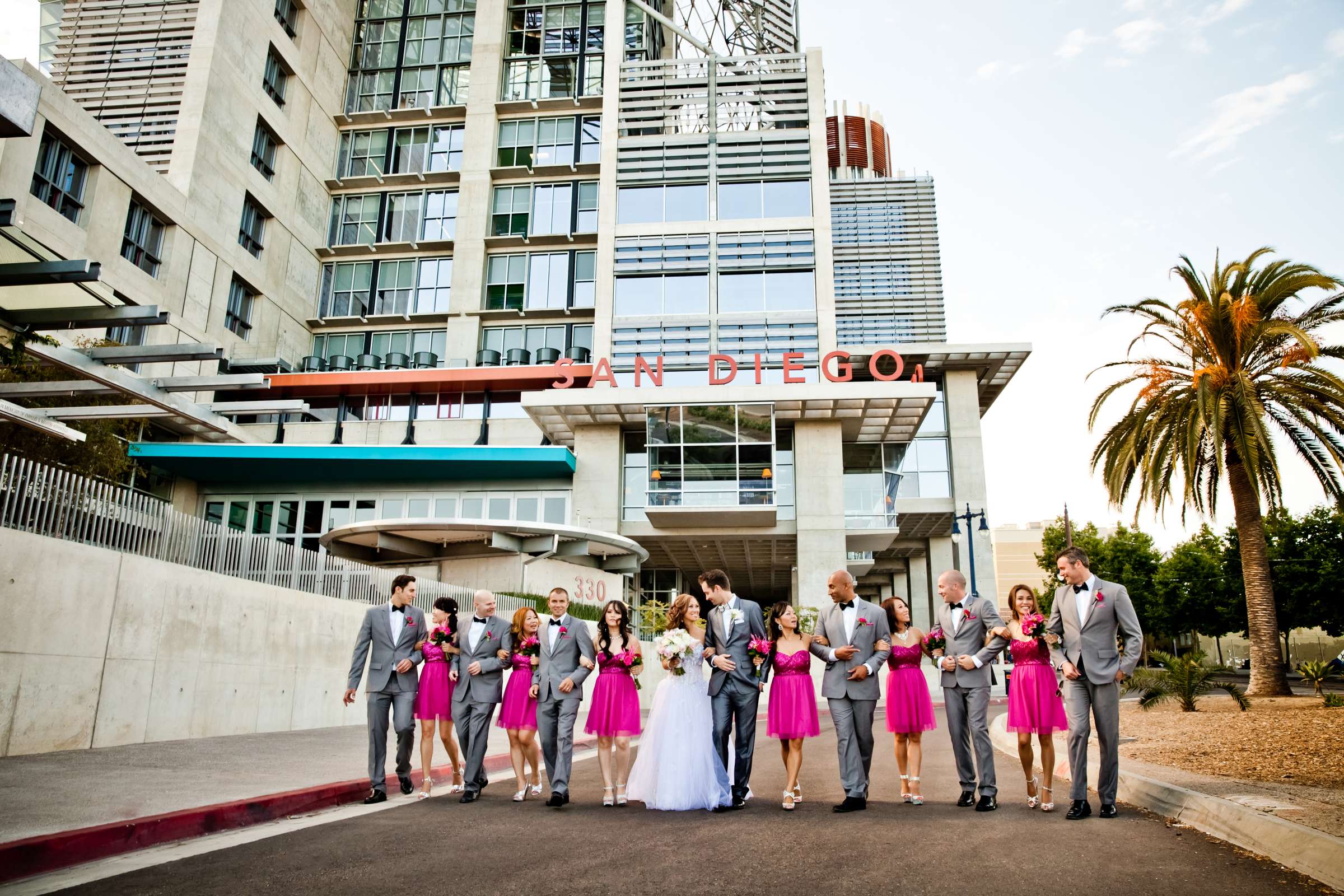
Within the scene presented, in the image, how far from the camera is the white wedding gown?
24.6 feet

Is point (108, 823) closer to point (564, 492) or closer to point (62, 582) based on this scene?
point (62, 582)

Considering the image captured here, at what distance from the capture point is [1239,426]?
19.1 meters

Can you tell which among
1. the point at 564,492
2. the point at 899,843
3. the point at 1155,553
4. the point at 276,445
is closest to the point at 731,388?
the point at 564,492

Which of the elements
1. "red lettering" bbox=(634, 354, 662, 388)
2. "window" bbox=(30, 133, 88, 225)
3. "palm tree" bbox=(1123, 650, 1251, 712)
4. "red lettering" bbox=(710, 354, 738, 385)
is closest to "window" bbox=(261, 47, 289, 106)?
"window" bbox=(30, 133, 88, 225)

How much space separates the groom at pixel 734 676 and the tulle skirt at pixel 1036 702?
2.16 meters

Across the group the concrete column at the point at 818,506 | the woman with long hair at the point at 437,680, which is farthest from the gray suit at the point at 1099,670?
the concrete column at the point at 818,506

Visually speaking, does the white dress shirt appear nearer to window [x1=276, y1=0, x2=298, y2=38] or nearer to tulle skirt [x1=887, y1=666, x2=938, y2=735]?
tulle skirt [x1=887, y1=666, x2=938, y2=735]

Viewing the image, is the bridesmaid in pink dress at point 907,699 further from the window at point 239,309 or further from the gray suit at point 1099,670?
the window at point 239,309

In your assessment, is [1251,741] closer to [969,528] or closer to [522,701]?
[522,701]

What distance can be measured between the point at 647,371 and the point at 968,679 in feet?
96.1

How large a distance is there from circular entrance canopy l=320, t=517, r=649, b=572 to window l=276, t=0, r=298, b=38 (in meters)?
30.2

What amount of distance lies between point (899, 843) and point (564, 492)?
100 feet

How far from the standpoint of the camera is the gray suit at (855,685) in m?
7.57

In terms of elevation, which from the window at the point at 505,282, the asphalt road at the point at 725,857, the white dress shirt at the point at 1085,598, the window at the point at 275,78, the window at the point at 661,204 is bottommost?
the asphalt road at the point at 725,857
